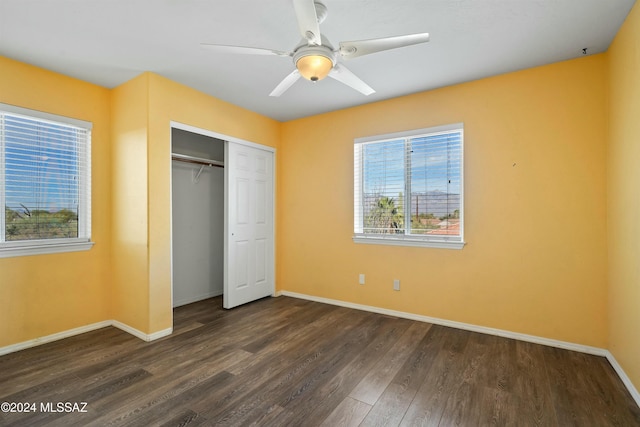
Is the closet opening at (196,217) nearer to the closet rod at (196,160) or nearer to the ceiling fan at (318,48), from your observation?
the closet rod at (196,160)

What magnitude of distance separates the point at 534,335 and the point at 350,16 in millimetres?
3156

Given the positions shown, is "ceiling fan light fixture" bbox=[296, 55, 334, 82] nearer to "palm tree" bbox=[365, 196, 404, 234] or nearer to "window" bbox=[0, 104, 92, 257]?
"palm tree" bbox=[365, 196, 404, 234]

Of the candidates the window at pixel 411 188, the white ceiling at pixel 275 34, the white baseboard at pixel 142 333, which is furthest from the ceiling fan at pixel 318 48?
the white baseboard at pixel 142 333

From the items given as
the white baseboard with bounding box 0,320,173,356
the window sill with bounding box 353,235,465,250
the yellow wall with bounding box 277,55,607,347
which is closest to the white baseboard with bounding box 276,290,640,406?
the yellow wall with bounding box 277,55,607,347

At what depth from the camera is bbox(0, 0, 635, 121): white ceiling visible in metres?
2.03

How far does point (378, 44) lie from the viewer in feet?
5.73

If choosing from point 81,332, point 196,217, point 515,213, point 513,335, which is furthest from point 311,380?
point 196,217

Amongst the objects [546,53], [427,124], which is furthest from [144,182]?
[546,53]

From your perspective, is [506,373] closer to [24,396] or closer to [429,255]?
[429,255]

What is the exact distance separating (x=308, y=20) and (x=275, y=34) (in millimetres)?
864

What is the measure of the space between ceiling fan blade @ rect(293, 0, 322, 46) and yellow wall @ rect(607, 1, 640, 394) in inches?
81.9

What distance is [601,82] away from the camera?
258cm

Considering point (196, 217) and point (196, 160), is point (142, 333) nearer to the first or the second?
point (196, 217)

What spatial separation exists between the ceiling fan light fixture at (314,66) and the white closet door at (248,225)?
215 centimetres
